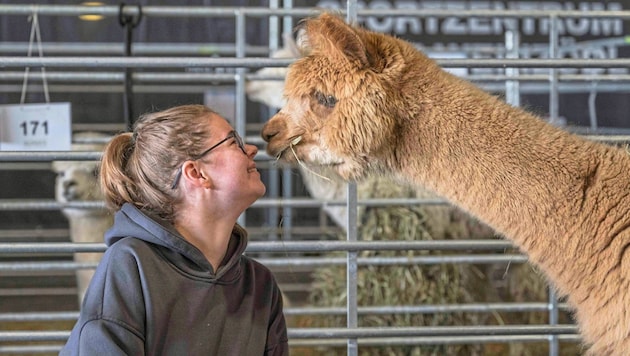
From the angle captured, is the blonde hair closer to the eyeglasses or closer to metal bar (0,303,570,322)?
the eyeglasses

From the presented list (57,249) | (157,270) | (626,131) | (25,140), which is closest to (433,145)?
(157,270)

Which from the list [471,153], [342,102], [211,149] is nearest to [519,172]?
[471,153]

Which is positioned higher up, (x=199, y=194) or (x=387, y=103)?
(x=387, y=103)

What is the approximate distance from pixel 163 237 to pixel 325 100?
692 mm

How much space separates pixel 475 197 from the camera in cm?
229

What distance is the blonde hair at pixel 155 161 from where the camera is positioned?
6.52ft

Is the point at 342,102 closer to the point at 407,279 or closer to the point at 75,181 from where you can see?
the point at 407,279

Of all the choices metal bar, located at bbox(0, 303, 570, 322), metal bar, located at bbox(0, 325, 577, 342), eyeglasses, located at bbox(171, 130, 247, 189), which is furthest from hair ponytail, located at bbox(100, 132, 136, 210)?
metal bar, located at bbox(0, 303, 570, 322)

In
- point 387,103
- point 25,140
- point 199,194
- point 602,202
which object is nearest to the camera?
point 199,194

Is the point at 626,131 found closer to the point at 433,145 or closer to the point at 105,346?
the point at 433,145

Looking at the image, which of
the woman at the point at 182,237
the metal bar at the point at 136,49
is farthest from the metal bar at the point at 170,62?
the metal bar at the point at 136,49

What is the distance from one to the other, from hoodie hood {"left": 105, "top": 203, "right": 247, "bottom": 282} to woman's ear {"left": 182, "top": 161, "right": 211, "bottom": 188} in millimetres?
114

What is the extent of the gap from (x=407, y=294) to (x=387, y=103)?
2.33 meters

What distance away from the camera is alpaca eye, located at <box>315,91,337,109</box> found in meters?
2.38
